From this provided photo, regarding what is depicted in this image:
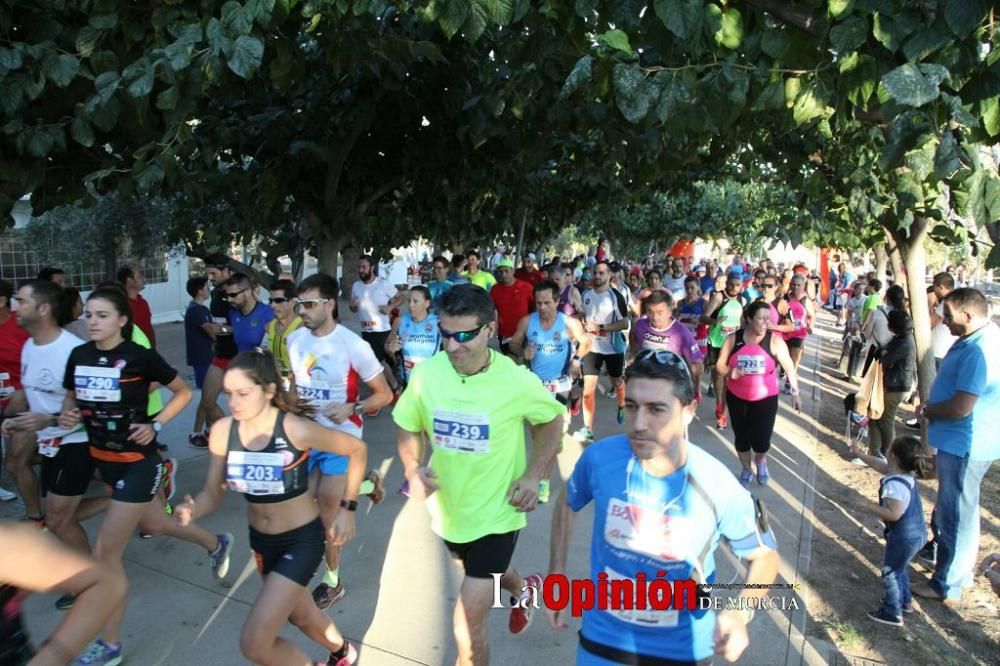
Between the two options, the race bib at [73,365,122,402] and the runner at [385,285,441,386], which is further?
the runner at [385,285,441,386]

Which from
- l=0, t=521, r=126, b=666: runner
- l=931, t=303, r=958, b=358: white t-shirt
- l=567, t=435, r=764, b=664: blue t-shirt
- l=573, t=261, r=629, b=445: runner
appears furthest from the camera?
l=931, t=303, r=958, b=358: white t-shirt

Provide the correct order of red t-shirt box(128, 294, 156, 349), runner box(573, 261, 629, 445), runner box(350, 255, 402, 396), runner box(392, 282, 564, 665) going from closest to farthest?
1. runner box(392, 282, 564, 665)
2. red t-shirt box(128, 294, 156, 349)
3. runner box(573, 261, 629, 445)
4. runner box(350, 255, 402, 396)

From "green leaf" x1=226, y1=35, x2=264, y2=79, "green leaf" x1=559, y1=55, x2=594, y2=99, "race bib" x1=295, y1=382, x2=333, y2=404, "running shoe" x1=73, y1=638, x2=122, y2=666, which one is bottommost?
"running shoe" x1=73, y1=638, x2=122, y2=666

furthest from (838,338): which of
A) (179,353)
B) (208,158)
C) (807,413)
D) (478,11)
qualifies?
(478,11)

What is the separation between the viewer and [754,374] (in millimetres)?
6176

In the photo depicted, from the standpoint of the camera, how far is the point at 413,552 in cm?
499

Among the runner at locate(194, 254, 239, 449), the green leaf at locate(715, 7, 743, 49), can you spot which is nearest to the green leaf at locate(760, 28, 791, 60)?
the green leaf at locate(715, 7, 743, 49)

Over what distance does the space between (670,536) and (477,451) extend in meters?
1.14

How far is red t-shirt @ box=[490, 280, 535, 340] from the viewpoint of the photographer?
9719 millimetres

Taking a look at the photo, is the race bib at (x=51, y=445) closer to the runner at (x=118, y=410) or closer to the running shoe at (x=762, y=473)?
the runner at (x=118, y=410)

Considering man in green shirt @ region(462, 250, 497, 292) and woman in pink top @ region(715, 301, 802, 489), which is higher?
man in green shirt @ region(462, 250, 497, 292)

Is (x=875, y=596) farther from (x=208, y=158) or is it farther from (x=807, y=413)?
(x=208, y=158)

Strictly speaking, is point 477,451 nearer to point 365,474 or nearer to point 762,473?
point 365,474

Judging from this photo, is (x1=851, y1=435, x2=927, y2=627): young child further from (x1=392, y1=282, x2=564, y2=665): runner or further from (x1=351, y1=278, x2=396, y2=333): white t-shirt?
(x1=351, y1=278, x2=396, y2=333): white t-shirt
